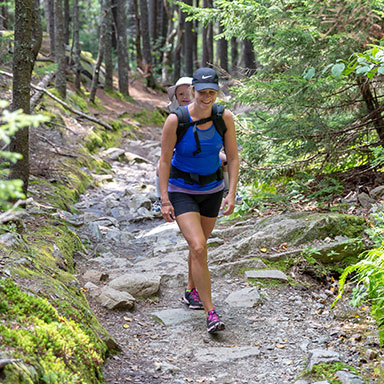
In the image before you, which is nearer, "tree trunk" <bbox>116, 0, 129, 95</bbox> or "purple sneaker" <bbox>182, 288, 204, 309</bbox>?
"purple sneaker" <bbox>182, 288, 204, 309</bbox>

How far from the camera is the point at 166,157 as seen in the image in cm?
450

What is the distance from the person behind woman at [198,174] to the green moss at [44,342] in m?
1.25

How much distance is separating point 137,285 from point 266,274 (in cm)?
156

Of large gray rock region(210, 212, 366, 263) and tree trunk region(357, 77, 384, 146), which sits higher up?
tree trunk region(357, 77, 384, 146)

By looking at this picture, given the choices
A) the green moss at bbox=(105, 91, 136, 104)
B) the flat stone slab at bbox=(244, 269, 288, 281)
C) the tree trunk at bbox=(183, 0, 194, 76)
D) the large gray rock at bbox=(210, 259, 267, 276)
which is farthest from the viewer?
the tree trunk at bbox=(183, 0, 194, 76)

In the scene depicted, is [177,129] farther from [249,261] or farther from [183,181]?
[249,261]

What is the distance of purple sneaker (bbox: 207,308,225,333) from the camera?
14.9ft

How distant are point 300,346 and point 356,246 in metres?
2.08

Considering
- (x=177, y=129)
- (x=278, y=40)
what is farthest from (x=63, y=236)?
(x=278, y=40)

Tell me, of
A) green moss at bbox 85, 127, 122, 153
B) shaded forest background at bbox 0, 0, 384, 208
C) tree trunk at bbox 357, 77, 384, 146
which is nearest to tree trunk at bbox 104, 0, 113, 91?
green moss at bbox 85, 127, 122, 153

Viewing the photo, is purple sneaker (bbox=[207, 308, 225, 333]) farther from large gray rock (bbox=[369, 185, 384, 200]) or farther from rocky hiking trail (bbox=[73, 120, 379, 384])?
large gray rock (bbox=[369, 185, 384, 200])

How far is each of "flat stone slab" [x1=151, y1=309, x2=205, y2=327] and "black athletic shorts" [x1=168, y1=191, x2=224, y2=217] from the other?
109cm

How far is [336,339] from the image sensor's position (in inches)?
172

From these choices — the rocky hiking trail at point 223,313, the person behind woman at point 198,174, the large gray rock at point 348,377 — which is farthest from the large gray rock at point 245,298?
the large gray rock at point 348,377
